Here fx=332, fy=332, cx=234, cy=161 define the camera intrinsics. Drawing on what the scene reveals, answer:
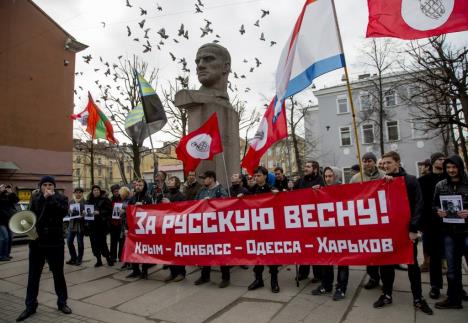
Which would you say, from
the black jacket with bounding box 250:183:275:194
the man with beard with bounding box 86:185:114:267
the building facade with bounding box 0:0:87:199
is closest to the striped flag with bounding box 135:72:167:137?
the man with beard with bounding box 86:185:114:267

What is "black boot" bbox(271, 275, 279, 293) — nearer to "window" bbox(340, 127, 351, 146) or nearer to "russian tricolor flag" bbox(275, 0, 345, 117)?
"russian tricolor flag" bbox(275, 0, 345, 117)

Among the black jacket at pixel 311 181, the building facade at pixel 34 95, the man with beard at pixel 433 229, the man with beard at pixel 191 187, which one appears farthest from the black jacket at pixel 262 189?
the building facade at pixel 34 95

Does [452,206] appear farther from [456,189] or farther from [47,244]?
[47,244]

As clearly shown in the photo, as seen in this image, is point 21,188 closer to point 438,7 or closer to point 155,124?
point 155,124

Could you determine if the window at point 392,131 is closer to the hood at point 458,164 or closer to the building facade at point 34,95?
the building facade at point 34,95

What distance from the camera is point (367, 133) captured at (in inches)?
1426

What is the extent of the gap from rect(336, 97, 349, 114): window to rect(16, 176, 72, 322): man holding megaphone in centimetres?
3707

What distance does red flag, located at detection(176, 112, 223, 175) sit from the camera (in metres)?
6.73

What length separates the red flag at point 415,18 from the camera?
3891 millimetres

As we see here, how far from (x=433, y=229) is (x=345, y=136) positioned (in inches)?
1343

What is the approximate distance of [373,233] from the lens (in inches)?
173

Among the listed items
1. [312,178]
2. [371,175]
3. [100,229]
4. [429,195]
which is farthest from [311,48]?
[100,229]

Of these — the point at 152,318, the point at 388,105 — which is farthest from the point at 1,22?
the point at 388,105

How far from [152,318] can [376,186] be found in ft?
11.3
